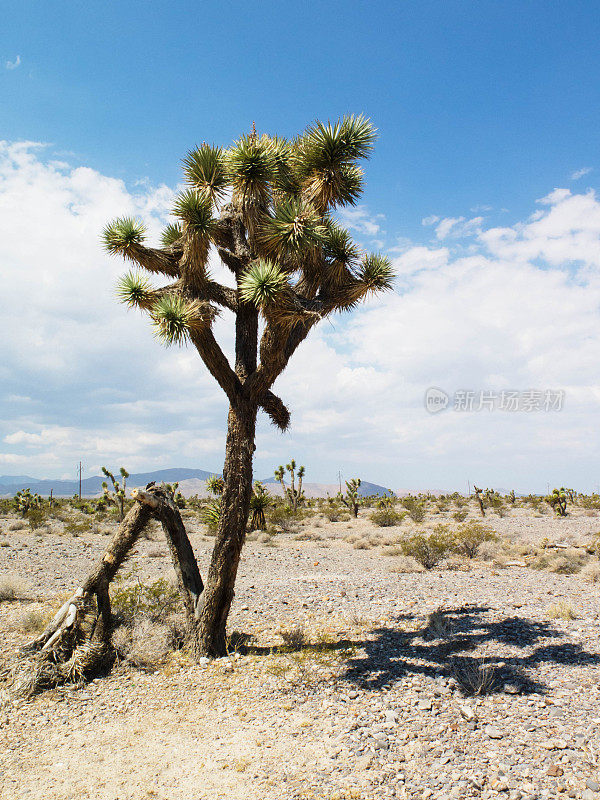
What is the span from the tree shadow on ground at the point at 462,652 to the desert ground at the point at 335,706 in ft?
0.10

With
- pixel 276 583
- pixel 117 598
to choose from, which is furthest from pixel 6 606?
pixel 276 583

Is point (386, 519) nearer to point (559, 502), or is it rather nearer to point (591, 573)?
point (559, 502)

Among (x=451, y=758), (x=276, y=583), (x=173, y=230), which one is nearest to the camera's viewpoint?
(x=451, y=758)

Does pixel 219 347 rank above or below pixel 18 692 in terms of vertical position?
above

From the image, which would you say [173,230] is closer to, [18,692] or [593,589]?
[18,692]

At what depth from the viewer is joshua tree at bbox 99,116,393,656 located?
6.81 meters

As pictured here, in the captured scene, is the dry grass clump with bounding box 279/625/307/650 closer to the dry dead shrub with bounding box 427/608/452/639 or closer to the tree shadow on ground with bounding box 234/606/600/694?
the tree shadow on ground with bounding box 234/606/600/694

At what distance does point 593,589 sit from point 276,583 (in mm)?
6981

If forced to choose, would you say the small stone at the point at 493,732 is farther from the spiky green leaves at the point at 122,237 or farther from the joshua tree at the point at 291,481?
the joshua tree at the point at 291,481

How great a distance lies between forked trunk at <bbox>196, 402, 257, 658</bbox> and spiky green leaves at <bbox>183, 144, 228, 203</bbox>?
331 cm

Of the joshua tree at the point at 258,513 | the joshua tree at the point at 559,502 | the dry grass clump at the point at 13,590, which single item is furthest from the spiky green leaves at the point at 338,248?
the joshua tree at the point at 559,502

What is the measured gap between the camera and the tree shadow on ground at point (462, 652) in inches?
232

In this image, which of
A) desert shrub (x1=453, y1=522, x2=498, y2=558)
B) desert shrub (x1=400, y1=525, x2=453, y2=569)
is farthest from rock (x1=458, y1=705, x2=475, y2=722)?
desert shrub (x1=453, y1=522, x2=498, y2=558)

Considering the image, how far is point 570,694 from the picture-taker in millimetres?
5387
